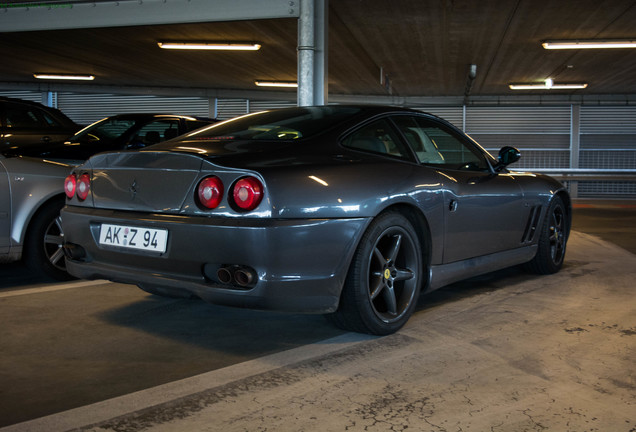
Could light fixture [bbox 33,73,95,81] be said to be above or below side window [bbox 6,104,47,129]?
above

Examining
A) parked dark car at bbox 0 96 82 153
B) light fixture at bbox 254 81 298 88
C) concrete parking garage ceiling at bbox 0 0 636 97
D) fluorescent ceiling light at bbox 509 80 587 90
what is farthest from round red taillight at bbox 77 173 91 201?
fluorescent ceiling light at bbox 509 80 587 90

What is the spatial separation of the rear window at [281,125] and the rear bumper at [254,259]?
74 cm

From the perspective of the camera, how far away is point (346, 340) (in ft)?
11.8

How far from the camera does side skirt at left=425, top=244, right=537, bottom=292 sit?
4.05m

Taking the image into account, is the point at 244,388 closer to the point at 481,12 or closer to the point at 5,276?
the point at 5,276

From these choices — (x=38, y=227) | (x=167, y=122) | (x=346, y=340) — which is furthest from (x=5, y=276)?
(x=346, y=340)

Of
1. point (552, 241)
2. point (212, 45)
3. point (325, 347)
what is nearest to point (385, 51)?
point (212, 45)

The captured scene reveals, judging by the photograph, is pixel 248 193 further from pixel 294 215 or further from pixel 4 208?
pixel 4 208

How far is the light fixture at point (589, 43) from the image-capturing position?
44.8 feet

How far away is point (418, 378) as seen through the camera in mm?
2943

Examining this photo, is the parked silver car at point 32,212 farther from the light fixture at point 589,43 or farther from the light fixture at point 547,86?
the light fixture at point 547,86

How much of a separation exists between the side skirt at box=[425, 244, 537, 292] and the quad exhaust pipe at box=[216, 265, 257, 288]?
132 centimetres

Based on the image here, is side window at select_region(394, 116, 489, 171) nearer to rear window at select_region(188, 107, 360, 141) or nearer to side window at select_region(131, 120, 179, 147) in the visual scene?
rear window at select_region(188, 107, 360, 141)

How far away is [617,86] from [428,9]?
12769 mm
